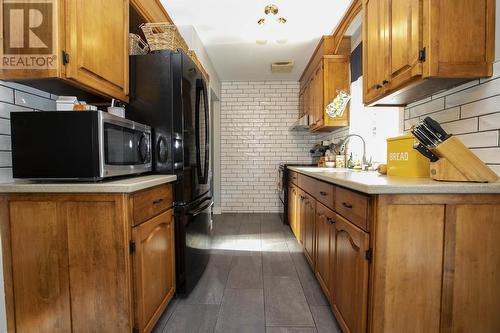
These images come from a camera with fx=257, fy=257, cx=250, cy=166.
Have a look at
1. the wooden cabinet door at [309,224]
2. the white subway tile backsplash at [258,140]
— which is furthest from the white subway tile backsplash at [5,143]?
the white subway tile backsplash at [258,140]

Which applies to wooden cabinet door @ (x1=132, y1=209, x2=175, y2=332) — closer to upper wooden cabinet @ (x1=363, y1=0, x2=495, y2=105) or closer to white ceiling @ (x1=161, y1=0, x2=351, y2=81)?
upper wooden cabinet @ (x1=363, y1=0, x2=495, y2=105)

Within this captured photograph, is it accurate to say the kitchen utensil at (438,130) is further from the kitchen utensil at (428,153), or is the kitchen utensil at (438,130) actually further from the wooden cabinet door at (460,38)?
the wooden cabinet door at (460,38)

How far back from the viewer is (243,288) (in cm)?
204

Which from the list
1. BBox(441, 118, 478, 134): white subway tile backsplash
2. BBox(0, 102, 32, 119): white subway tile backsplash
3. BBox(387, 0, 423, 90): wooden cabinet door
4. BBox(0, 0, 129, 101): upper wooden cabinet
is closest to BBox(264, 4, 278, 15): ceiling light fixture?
BBox(387, 0, 423, 90): wooden cabinet door

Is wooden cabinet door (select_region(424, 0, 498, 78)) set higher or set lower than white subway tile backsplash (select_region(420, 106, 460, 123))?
higher

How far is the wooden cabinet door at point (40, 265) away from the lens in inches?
47.1

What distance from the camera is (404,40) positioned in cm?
141

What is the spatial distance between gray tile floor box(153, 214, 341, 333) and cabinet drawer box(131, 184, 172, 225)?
733 mm

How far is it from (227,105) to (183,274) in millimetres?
3409

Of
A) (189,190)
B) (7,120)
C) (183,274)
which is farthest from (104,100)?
(183,274)

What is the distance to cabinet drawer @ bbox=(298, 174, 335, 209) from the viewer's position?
164 cm

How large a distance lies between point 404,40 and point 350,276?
130cm

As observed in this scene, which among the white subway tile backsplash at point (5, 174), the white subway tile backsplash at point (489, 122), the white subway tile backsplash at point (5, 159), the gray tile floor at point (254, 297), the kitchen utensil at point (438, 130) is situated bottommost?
the gray tile floor at point (254, 297)

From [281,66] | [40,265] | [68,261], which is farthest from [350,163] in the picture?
[40,265]
